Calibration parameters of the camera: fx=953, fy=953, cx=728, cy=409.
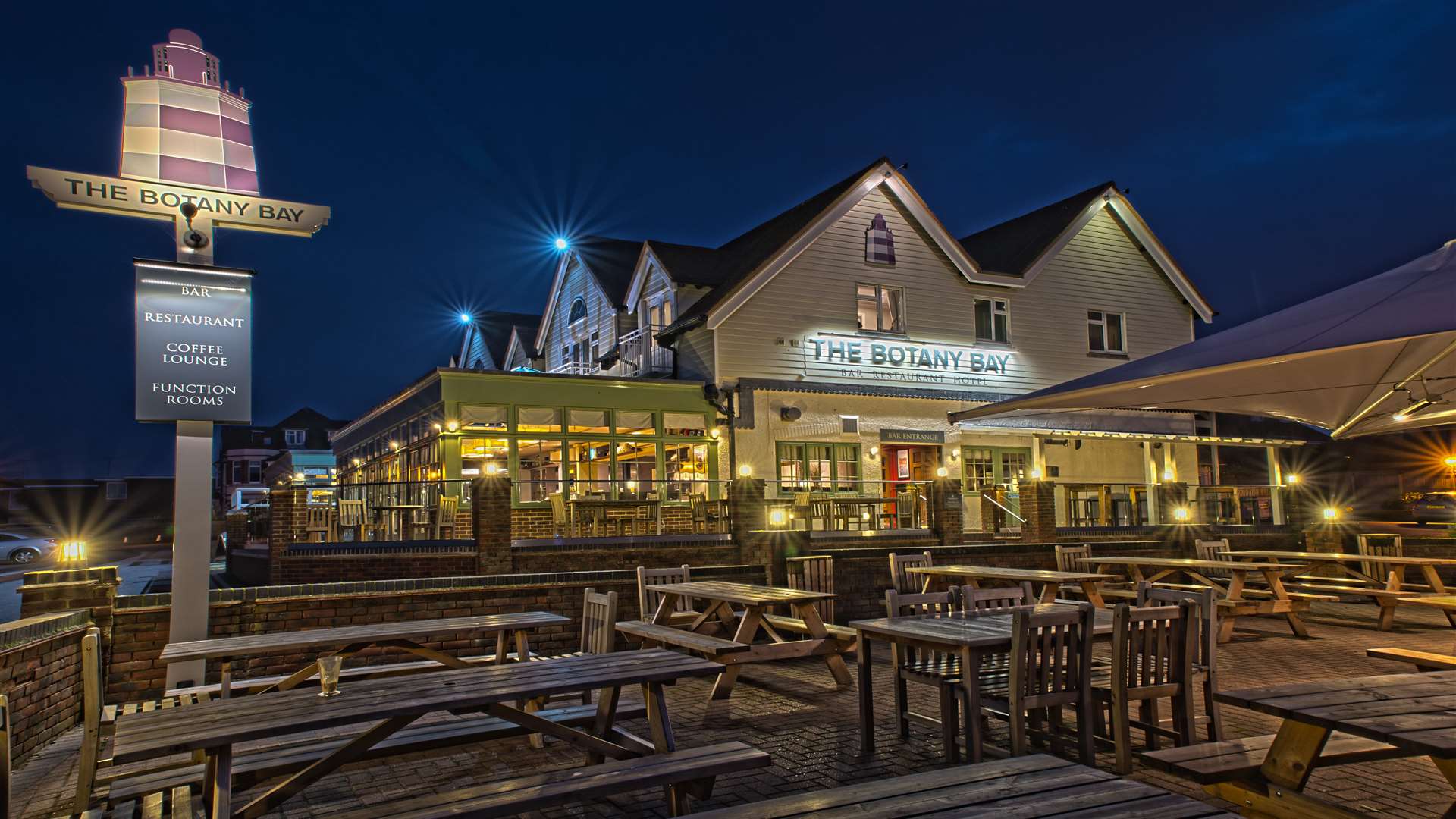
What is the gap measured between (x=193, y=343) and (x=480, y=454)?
10.7 metres

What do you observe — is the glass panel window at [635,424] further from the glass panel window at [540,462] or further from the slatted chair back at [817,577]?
the slatted chair back at [817,577]

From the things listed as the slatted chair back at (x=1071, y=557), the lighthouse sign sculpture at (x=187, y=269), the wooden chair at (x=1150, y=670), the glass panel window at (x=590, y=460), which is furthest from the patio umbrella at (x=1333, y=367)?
the glass panel window at (x=590, y=460)

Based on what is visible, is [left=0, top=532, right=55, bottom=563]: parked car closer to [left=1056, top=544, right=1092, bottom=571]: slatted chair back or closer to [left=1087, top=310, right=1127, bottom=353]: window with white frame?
[left=1056, top=544, right=1092, bottom=571]: slatted chair back

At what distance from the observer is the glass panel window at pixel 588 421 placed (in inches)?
762

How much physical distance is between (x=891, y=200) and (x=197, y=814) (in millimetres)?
19743

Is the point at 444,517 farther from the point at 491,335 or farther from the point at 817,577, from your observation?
the point at 491,335

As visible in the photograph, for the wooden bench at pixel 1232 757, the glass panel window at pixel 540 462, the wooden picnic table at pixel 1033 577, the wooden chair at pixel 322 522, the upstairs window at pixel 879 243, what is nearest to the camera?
the wooden bench at pixel 1232 757

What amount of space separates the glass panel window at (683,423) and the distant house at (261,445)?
48.9 m

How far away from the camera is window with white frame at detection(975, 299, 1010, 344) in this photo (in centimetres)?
2302

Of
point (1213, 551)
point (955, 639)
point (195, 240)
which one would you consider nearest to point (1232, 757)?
point (955, 639)

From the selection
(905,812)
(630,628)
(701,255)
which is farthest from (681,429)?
(905,812)

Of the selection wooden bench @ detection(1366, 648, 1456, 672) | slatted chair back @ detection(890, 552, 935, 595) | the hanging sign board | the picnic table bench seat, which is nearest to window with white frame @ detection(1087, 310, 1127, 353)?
slatted chair back @ detection(890, 552, 935, 595)

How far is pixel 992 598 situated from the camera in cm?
738

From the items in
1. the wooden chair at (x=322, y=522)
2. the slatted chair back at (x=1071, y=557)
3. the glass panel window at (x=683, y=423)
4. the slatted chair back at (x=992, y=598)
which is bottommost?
the slatted chair back at (x=1071, y=557)
